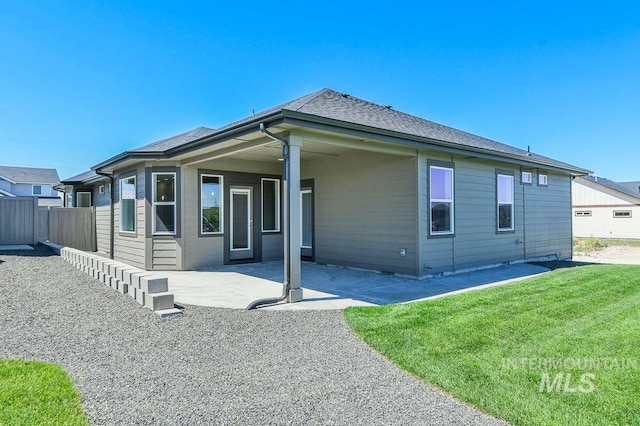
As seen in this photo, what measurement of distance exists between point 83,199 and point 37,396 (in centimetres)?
1683

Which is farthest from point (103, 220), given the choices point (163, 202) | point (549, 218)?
point (549, 218)

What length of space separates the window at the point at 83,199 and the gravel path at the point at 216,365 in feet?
42.1

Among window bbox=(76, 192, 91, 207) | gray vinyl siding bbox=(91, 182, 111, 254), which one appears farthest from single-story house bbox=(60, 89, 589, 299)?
window bbox=(76, 192, 91, 207)

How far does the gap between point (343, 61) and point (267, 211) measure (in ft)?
23.0

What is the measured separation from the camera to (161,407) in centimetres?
259

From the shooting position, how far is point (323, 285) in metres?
7.28

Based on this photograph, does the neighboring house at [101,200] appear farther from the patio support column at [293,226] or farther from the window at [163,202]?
the patio support column at [293,226]

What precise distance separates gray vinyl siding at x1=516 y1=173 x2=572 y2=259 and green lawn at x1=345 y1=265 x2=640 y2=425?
5.06m

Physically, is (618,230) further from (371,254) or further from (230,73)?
(230,73)

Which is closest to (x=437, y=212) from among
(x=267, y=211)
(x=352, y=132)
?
(x=352, y=132)

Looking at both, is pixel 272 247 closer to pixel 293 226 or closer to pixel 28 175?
pixel 293 226

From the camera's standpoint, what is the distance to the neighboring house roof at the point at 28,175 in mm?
36781

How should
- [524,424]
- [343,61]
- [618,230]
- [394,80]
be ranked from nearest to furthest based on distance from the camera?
[524,424] < [343,61] < [394,80] < [618,230]

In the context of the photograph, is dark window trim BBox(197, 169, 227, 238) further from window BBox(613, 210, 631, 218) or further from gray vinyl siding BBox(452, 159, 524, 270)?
window BBox(613, 210, 631, 218)
